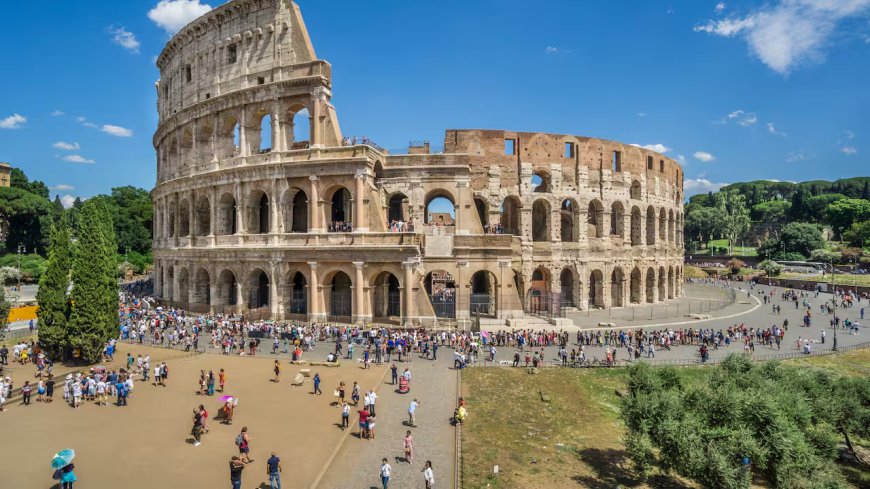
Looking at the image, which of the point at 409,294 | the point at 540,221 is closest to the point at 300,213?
the point at 409,294

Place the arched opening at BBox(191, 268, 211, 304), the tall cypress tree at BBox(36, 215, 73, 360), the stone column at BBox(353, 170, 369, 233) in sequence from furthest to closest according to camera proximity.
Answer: the arched opening at BBox(191, 268, 211, 304), the stone column at BBox(353, 170, 369, 233), the tall cypress tree at BBox(36, 215, 73, 360)

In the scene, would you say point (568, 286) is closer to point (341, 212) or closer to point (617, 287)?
point (617, 287)

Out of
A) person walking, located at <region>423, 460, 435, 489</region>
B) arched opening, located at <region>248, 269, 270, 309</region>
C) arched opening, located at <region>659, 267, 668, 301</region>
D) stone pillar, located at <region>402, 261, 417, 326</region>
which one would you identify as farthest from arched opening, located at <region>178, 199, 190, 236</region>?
arched opening, located at <region>659, 267, 668, 301</region>

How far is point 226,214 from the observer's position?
35.9 meters

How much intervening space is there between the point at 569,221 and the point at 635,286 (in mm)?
8859

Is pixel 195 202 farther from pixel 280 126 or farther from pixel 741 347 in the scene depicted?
pixel 741 347

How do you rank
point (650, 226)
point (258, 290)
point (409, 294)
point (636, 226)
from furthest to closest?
point (650, 226)
point (636, 226)
point (258, 290)
point (409, 294)

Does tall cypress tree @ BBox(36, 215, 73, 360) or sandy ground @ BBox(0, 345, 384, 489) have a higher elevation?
tall cypress tree @ BBox(36, 215, 73, 360)

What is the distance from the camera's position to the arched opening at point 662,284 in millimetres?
47156

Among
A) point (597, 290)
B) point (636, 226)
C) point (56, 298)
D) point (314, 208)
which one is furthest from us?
point (636, 226)

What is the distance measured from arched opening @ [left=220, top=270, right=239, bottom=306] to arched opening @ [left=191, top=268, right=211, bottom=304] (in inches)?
71.0

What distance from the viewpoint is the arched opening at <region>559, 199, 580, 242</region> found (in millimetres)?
40844

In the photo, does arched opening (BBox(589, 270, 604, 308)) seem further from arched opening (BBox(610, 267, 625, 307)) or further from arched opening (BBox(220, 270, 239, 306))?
arched opening (BBox(220, 270, 239, 306))

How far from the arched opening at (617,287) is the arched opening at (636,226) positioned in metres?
3.39
